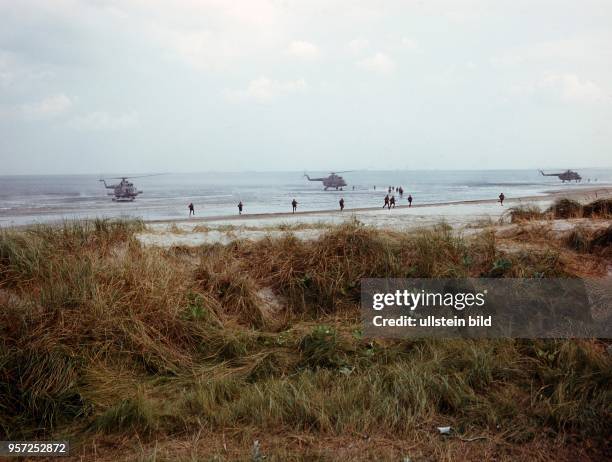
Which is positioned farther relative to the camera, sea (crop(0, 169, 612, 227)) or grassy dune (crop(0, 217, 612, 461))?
sea (crop(0, 169, 612, 227))

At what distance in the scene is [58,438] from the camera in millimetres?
3498

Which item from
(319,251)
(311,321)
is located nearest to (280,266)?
(319,251)

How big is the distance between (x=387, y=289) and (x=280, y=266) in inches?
54.1

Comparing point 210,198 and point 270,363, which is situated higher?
point 210,198

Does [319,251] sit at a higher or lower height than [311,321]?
higher

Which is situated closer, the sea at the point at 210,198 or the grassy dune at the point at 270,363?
the grassy dune at the point at 270,363

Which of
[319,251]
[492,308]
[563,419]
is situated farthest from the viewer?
[319,251]

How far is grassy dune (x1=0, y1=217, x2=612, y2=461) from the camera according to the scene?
331cm

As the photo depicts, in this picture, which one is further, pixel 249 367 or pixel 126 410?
pixel 249 367

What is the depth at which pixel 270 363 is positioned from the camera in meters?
4.44

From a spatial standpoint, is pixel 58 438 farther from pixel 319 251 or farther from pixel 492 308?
pixel 492 308

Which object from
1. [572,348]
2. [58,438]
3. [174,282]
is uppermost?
[174,282]

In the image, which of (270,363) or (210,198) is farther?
(210,198)

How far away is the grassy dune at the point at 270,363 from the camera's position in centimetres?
331
